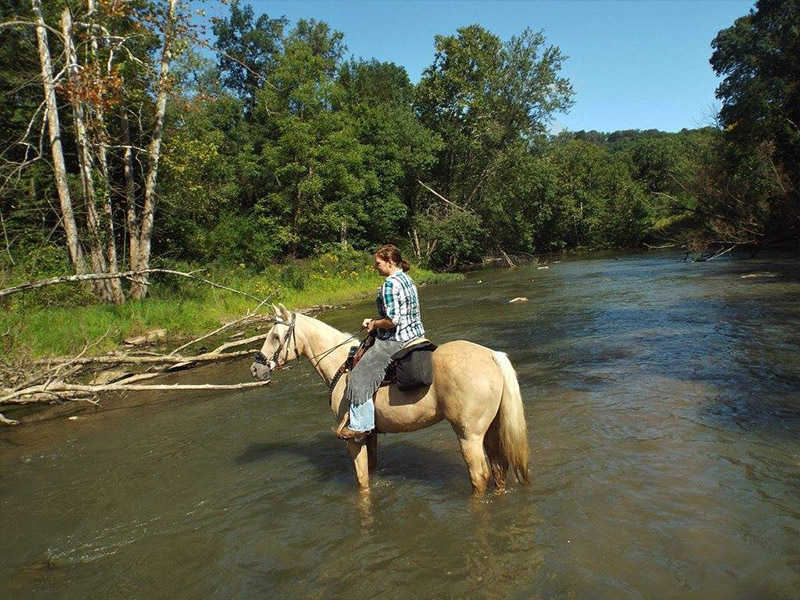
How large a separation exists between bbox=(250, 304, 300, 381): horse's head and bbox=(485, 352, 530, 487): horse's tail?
2.48 m

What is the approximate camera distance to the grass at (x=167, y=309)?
12.2m

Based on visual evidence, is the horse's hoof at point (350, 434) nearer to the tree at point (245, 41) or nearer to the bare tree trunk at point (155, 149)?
the bare tree trunk at point (155, 149)

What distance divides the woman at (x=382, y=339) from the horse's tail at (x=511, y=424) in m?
1.00

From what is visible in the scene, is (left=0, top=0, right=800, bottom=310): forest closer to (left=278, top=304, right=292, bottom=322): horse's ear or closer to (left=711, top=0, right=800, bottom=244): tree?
(left=711, top=0, right=800, bottom=244): tree

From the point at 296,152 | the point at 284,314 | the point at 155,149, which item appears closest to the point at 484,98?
the point at 296,152

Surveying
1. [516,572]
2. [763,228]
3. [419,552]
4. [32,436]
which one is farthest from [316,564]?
[763,228]

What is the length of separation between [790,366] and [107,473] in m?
10.5

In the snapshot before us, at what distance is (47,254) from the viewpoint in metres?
17.5

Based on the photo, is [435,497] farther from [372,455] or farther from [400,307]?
[400,307]

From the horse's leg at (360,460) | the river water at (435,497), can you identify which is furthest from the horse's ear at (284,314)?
the river water at (435,497)

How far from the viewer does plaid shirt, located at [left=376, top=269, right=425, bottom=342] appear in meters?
5.41

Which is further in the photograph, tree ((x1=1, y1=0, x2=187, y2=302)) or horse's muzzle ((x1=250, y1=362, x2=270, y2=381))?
tree ((x1=1, y1=0, x2=187, y2=302))

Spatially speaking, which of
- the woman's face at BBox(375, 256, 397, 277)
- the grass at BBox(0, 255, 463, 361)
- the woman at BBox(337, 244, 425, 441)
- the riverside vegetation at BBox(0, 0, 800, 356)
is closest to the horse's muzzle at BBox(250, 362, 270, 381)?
the woman at BBox(337, 244, 425, 441)

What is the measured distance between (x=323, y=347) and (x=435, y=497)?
2.16m
